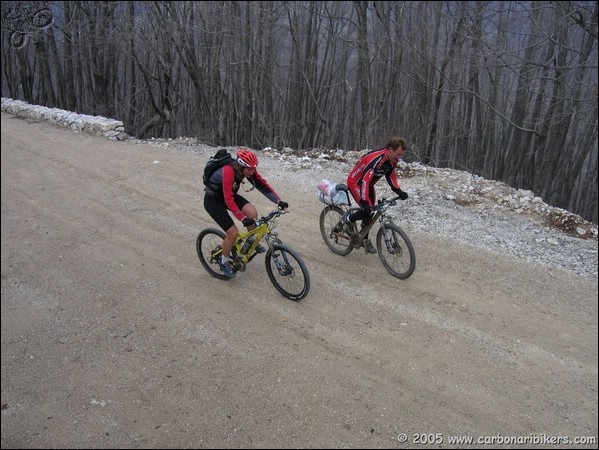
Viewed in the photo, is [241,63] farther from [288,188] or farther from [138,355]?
[138,355]

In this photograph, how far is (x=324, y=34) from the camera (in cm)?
Answer: 1662

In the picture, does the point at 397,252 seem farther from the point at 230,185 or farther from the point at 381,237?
the point at 230,185

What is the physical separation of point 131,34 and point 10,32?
21.2ft

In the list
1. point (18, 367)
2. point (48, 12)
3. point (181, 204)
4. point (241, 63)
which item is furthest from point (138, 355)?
point (48, 12)

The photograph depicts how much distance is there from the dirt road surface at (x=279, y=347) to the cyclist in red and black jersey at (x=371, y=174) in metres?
0.71

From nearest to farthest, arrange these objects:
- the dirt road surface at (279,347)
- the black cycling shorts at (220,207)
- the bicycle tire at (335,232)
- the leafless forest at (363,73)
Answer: the dirt road surface at (279,347)
the black cycling shorts at (220,207)
the bicycle tire at (335,232)
the leafless forest at (363,73)

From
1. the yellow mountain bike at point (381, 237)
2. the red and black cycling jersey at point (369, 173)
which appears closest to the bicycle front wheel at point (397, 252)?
the yellow mountain bike at point (381, 237)

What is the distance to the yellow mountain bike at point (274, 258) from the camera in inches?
203

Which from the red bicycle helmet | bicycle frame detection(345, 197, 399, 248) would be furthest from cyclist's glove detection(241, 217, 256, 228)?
bicycle frame detection(345, 197, 399, 248)

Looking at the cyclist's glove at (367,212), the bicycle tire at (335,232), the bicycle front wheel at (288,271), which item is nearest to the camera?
the bicycle front wheel at (288,271)

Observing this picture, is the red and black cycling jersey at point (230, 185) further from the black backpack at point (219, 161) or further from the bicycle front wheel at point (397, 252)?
the bicycle front wheel at point (397, 252)

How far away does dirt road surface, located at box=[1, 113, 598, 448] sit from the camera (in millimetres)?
3619

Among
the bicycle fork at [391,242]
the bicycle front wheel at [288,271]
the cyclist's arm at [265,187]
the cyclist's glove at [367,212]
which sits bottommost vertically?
the bicycle front wheel at [288,271]

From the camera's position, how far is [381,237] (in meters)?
5.89
